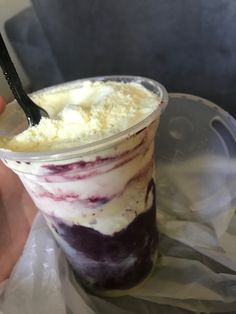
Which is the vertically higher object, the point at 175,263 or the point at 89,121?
the point at 89,121

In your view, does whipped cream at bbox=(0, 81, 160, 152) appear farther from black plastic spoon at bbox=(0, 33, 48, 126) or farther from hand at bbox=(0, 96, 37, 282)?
hand at bbox=(0, 96, 37, 282)

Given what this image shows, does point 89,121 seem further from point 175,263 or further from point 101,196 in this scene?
point 175,263

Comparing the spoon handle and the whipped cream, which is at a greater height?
the spoon handle

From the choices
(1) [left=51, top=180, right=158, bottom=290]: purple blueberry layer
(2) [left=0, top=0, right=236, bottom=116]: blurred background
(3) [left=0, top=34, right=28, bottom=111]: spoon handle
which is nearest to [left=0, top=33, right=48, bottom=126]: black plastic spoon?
(3) [left=0, top=34, right=28, bottom=111]: spoon handle

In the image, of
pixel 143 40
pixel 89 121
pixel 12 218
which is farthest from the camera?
pixel 143 40

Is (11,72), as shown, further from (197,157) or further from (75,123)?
(197,157)

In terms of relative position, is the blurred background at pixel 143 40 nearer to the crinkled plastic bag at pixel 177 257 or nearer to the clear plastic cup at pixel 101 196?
the crinkled plastic bag at pixel 177 257

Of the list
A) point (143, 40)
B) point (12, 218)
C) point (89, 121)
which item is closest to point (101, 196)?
point (89, 121)
